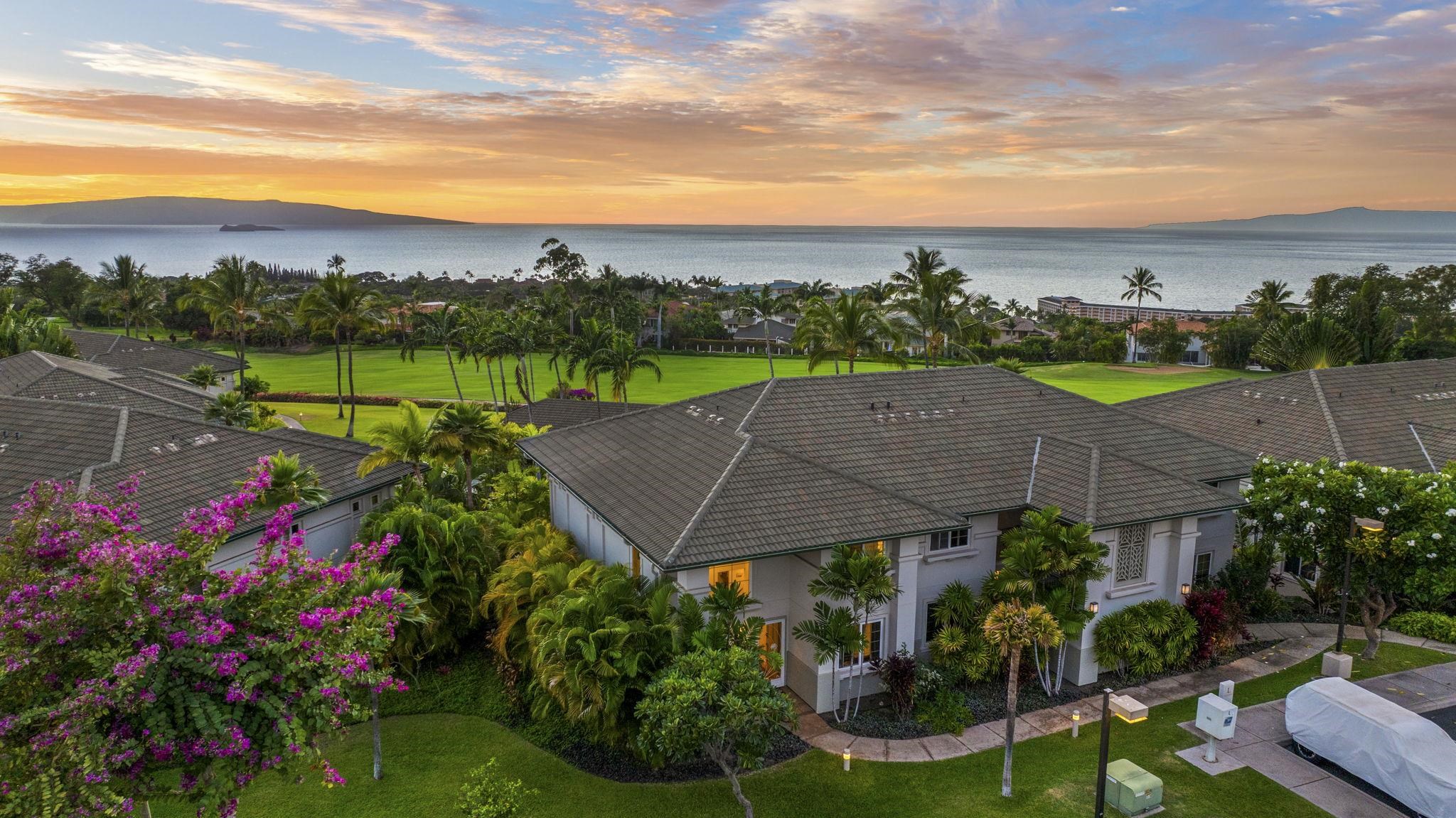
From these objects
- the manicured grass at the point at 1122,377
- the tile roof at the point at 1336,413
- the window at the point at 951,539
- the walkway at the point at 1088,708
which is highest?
the tile roof at the point at 1336,413

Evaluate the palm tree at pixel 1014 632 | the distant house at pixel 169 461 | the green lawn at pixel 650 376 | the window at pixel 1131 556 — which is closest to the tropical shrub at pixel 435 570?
the distant house at pixel 169 461

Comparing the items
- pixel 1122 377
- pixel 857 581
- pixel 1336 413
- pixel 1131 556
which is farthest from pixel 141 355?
pixel 1122 377

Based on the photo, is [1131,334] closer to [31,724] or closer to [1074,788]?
[1074,788]

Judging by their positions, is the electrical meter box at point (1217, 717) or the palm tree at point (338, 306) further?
the palm tree at point (338, 306)

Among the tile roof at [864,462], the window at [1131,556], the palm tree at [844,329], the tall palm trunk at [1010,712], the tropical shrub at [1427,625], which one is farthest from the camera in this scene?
the palm tree at [844,329]

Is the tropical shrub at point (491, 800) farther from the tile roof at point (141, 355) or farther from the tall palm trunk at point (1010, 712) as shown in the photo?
the tile roof at point (141, 355)

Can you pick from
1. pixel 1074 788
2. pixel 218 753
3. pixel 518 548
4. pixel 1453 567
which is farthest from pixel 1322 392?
pixel 218 753
